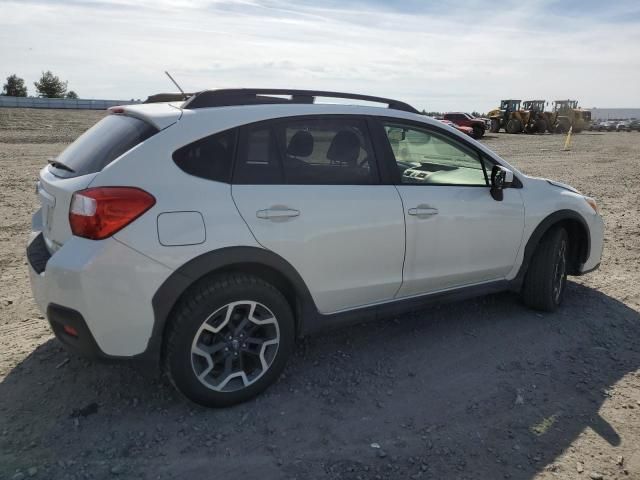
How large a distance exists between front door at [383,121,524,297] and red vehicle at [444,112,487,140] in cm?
2890

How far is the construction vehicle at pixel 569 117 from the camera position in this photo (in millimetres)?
40406

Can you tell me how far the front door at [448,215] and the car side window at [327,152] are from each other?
0.24m

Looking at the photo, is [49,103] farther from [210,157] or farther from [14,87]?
[210,157]

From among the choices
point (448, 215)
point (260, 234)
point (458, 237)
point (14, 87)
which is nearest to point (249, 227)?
point (260, 234)

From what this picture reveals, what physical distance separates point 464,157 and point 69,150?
275 cm

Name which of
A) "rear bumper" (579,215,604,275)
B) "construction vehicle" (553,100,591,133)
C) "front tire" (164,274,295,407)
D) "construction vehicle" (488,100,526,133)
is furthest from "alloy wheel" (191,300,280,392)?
"construction vehicle" (553,100,591,133)

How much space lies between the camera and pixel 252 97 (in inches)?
136

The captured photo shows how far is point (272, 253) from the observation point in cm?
312

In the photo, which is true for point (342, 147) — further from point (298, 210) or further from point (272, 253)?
point (272, 253)

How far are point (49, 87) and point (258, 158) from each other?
91.6 meters

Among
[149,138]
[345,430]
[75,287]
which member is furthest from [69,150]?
[345,430]

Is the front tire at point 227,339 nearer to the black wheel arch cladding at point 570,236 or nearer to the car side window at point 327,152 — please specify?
the car side window at point 327,152

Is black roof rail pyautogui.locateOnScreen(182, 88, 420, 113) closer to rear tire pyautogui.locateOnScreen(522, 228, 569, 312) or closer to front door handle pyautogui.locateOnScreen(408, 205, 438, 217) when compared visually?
front door handle pyautogui.locateOnScreen(408, 205, 438, 217)

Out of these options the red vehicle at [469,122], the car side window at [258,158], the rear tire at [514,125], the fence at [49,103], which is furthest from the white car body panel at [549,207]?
the fence at [49,103]
